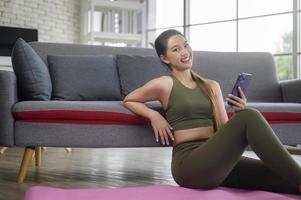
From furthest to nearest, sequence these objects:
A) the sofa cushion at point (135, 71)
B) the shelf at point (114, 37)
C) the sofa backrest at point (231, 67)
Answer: the shelf at point (114, 37) → the sofa backrest at point (231, 67) → the sofa cushion at point (135, 71)

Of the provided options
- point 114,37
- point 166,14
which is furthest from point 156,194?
point 166,14

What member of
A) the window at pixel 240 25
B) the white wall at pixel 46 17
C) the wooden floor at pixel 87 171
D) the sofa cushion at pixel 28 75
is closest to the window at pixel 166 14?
the window at pixel 240 25

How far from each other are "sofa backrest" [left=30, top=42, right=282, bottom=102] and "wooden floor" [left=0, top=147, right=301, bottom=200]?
2.42 feet

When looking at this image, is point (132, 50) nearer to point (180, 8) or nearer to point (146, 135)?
point (146, 135)

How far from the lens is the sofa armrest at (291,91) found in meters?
2.68

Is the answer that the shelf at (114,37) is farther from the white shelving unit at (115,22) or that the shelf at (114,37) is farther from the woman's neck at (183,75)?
the woman's neck at (183,75)

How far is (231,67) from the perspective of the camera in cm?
299

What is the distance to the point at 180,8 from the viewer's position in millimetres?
5691

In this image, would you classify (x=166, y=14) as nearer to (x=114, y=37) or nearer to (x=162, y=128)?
(x=114, y=37)

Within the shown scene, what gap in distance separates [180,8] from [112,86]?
11.0 feet

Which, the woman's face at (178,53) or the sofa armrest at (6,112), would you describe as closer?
the woman's face at (178,53)

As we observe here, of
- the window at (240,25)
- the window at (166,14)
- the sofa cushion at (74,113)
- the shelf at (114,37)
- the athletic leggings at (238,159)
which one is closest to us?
the athletic leggings at (238,159)

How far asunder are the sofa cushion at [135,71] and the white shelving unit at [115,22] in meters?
2.69

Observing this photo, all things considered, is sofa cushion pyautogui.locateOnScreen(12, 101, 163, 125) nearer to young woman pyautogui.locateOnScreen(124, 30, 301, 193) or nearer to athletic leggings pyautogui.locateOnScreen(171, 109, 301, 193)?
young woman pyautogui.locateOnScreen(124, 30, 301, 193)
